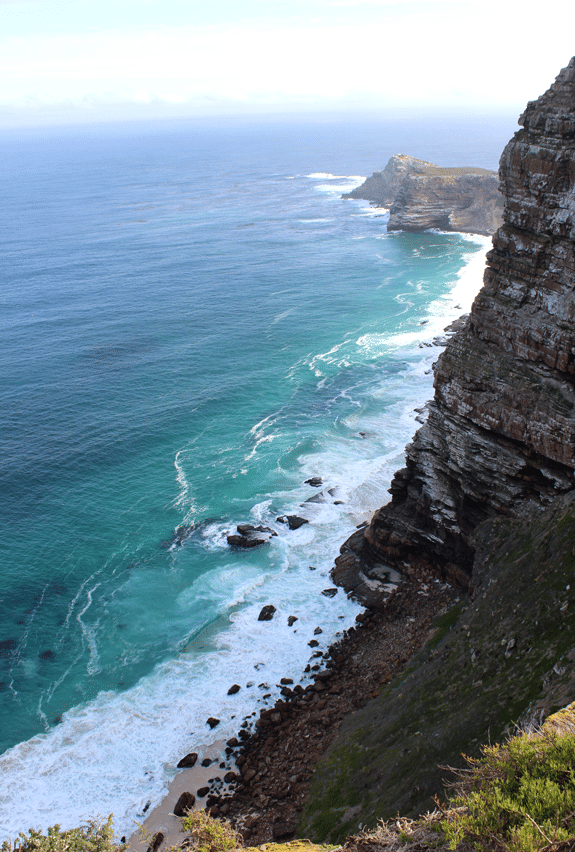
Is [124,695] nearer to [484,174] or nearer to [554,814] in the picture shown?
[554,814]

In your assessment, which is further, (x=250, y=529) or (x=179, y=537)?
(x=179, y=537)

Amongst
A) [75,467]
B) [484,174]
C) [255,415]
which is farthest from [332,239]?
[75,467]

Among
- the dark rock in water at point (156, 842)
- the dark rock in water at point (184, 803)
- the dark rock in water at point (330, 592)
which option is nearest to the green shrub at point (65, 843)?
the dark rock in water at point (156, 842)

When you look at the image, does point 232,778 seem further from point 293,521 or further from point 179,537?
point 293,521

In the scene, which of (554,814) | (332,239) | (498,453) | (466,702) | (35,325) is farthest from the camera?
(332,239)

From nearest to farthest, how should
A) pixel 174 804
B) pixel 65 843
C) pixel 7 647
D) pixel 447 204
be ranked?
pixel 65 843
pixel 174 804
pixel 7 647
pixel 447 204

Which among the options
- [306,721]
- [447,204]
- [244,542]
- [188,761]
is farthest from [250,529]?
[447,204]

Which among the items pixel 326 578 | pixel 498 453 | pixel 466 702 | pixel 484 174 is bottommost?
pixel 326 578
